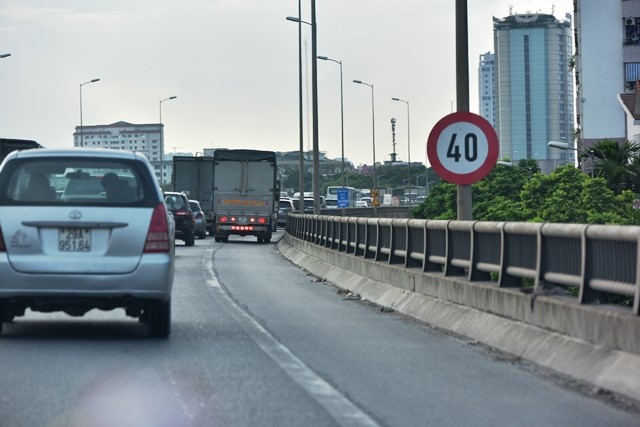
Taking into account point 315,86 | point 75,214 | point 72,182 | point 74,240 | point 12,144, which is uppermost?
point 315,86

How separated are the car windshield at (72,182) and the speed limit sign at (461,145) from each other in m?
4.07

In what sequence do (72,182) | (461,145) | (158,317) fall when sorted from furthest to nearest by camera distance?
1. (461,145)
2. (158,317)
3. (72,182)

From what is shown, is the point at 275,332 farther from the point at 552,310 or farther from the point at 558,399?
the point at 558,399

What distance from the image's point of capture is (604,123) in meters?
95.7

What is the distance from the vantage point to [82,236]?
12.4 meters

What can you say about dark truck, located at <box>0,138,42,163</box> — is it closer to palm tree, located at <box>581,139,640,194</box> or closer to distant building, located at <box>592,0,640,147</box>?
palm tree, located at <box>581,139,640,194</box>

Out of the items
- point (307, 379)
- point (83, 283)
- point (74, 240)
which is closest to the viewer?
point (307, 379)

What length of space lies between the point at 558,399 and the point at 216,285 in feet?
45.0

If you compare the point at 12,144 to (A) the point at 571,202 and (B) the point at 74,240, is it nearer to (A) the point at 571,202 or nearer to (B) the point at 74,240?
(A) the point at 571,202

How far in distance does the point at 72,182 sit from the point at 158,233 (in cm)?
96

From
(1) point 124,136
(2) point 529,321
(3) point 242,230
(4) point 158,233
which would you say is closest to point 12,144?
(3) point 242,230

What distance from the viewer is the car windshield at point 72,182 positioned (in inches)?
495

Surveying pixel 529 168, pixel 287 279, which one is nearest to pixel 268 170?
pixel 287 279

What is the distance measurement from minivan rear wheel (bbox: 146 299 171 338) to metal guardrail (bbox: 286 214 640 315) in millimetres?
3346
